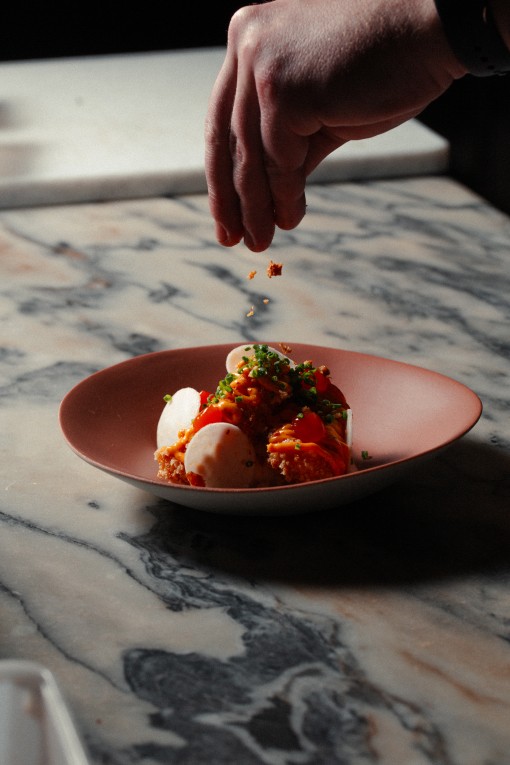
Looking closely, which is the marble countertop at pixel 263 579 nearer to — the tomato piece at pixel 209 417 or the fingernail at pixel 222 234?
the tomato piece at pixel 209 417

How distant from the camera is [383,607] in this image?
2.75ft

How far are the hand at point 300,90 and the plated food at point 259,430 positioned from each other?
15 cm

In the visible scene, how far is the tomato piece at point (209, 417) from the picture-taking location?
3.10 feet

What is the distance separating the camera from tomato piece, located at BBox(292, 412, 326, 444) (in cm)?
93

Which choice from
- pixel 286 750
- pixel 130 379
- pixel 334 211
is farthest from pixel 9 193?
pixel 286 750

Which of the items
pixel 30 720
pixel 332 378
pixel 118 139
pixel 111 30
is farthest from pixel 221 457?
pixel 111 30

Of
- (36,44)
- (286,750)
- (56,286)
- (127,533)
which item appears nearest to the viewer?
(286,750)

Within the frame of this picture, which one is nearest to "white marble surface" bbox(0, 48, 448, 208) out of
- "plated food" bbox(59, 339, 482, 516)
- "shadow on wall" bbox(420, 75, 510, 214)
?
"shadow on wall" bbox(420, 75, 510, 214)

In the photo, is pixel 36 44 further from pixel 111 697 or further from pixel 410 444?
pixel 111 697

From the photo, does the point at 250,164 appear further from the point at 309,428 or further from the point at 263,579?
Answer: the point at 263,579

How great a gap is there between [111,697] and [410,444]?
39 centimetres

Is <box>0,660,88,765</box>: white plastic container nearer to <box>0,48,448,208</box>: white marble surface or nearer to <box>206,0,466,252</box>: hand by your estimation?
<box>206,0,466,252</box>: hand

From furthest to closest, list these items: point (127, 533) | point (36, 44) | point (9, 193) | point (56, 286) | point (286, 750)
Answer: point (36, 44)
point (9, 193)
point (56, 286)
point (127, 533)
point (286, 750)

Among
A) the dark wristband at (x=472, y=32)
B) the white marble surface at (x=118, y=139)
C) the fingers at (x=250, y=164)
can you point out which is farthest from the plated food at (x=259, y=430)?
the white marble surface at (x=118, y=139)
